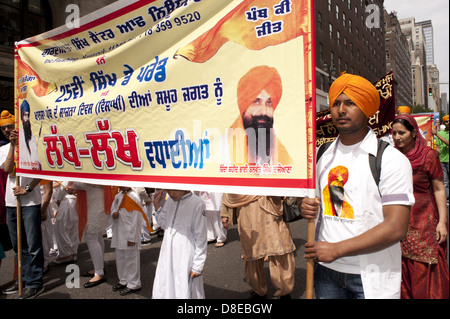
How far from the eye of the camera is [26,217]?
438 cm

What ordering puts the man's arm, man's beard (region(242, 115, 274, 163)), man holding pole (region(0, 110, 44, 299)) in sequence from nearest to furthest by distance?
the man's arm < man's beard (region(242, 115, 274, 163)) < man holding pole (region(0, 110, 44, 299))

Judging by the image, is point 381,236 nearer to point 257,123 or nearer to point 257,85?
point 257,123

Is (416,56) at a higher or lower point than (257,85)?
higher

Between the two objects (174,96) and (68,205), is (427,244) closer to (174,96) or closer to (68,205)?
(174,96)

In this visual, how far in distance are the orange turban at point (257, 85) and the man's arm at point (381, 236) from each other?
0.95 m

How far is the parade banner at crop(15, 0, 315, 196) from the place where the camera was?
6.88 ft

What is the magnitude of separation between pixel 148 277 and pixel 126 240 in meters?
0.84

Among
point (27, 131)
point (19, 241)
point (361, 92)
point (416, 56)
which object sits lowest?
point (19, 241)

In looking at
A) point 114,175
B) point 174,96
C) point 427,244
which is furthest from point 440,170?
point 114,175

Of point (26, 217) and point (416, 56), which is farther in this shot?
point (416, 56)

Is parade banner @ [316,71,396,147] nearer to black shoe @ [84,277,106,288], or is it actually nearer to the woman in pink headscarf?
the woman in pink headscarf

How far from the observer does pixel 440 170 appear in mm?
3189

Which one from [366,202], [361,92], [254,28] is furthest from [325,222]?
[254,28]

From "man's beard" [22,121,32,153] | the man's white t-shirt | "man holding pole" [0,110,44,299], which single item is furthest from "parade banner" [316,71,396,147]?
"man holding pole" [0,110,44,299]
